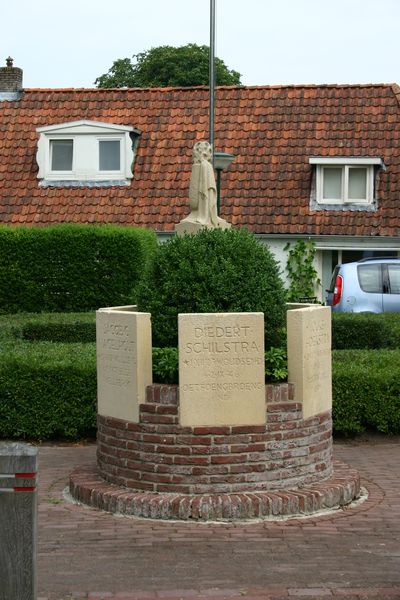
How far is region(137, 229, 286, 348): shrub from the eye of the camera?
26.5ft

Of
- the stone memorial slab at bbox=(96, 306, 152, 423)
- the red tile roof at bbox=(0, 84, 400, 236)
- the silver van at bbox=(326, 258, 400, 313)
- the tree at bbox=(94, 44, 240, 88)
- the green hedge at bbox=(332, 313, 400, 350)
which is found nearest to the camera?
the stone memorial slab at bbox=(96, 306, 152, 423)

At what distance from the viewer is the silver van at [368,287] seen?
20.2 meters

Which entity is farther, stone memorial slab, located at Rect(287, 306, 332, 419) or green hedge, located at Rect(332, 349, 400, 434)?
green hedge, located at Rect(332, 349, 400, 434)

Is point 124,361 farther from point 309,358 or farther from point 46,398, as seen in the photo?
point 46,398

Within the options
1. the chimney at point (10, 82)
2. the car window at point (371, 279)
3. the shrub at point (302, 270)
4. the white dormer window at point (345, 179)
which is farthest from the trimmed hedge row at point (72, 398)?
the chimney at point (10, 82)

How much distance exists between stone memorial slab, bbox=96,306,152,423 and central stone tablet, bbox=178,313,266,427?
1.25 ft

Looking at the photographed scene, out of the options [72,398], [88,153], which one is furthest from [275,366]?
[88,153]

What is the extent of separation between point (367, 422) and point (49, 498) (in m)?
4.13

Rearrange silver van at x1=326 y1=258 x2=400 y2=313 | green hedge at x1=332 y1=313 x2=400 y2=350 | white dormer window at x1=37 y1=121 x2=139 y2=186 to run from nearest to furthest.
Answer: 1. green hedge at x1=332 y1=313 x2=400 y2=350
2. silver van at x1=326 y1=258 x2=400 y2=313
3. white dormer window at x1=37 y1=121 x2=139 y2=186

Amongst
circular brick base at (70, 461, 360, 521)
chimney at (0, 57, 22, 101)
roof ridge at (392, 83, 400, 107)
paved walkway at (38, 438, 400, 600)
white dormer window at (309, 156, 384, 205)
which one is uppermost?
chimney at (0, 57, 22, 101)

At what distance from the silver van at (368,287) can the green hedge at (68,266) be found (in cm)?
423

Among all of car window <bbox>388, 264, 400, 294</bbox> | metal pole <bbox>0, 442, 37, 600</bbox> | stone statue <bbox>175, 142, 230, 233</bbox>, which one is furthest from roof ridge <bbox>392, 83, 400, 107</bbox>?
metal pole <bbox>0, 442, 37, 600</bbox>

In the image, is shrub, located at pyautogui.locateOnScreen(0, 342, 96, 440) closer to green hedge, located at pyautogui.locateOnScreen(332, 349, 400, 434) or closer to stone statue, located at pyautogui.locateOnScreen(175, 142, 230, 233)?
green hedge, located at pyautogui.locateOnScreen(332, 349, 400, 434)

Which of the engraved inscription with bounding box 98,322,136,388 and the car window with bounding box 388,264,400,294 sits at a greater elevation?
the car window with bounding box 388,264,400,294
